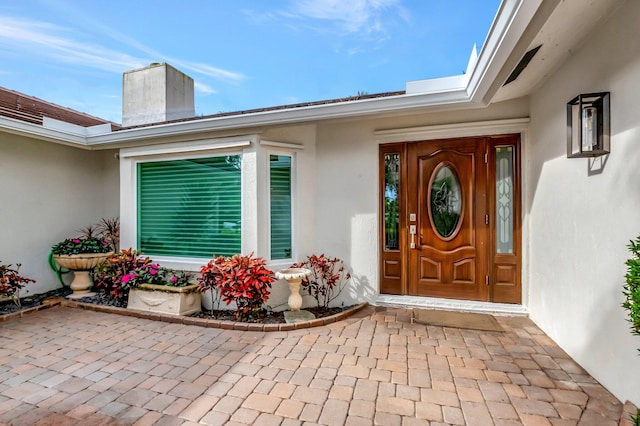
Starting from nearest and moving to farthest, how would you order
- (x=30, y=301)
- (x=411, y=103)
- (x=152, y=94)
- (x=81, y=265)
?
(x=411, y=103) < (x=30, y=301) < (x=81, y=265) < (x=152, y=94)

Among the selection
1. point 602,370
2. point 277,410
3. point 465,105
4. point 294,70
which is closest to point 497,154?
point 465,105

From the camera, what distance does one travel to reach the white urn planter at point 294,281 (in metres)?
4.58

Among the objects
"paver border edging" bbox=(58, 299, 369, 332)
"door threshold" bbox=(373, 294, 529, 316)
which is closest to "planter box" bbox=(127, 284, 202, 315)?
"paver border edging" bbox=(58, 299, 369, 332)

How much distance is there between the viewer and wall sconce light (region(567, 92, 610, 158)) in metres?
2.66

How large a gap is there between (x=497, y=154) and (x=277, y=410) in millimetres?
4568

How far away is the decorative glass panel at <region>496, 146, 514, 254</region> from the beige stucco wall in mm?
1395

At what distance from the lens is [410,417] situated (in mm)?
2340

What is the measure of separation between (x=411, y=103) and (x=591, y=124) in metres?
1.97

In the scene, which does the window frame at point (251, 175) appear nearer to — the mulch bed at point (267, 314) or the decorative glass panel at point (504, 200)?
the mulch bed at point (267, 314)

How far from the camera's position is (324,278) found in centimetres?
505

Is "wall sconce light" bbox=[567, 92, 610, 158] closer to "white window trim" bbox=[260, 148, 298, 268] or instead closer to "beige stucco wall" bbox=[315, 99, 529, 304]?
"beige stucco wall" bbox=[315, 99, 529, 304]

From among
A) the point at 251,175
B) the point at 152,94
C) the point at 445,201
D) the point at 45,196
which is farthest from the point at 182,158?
the point at 152,94

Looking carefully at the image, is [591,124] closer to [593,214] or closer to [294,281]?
[593,214]

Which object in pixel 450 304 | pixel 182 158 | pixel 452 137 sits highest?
pixel 452 137
